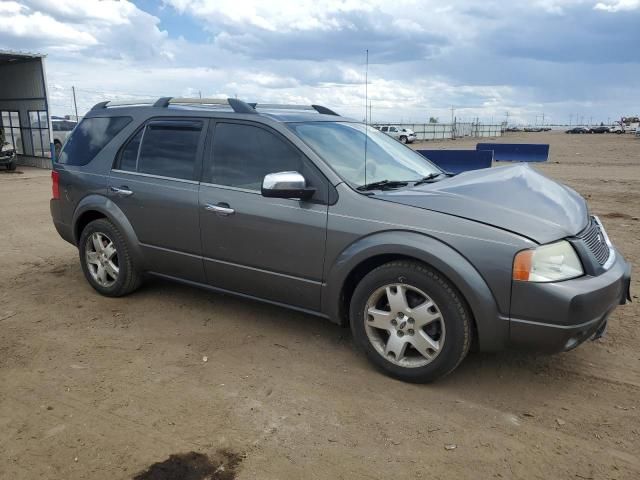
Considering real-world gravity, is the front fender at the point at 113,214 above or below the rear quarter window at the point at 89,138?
below

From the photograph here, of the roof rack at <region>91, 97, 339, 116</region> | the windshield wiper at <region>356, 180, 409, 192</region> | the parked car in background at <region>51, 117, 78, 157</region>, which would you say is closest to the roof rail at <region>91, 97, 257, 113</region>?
the roof rack at <region>91, 97, 339, 116</region>

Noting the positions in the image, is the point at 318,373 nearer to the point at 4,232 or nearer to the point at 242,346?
the point at 242,346

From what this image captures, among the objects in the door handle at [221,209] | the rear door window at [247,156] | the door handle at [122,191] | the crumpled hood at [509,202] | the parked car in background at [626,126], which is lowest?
the parked car in background at [626,126]

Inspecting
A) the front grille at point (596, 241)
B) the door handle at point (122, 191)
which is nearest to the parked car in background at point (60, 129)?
the door handle at point (122, 191)

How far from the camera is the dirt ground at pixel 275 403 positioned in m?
2.74

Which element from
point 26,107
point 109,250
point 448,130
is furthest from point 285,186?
point 448,130

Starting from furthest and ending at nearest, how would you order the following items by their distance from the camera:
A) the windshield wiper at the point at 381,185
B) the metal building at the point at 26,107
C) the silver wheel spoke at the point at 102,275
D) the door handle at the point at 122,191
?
the metal building at the point at 26,107 → the silver wheel spoke at the point at 102,275 → the door handle at the point at 122,191 → the windshield wiper at the point at 381,185

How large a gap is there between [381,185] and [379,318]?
97 cm

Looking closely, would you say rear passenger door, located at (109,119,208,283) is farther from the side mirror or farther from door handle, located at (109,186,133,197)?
the side mirror

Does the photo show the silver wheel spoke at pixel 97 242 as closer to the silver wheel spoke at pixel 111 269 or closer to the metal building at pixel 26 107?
the silver wheel spoke at pixel 111 269

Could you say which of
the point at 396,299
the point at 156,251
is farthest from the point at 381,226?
the point at 156,251

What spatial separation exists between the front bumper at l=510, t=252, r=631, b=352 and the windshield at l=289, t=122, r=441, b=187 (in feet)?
4.47

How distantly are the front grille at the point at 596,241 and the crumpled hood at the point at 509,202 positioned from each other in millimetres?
65

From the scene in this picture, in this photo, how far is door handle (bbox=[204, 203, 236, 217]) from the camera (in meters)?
4.12
